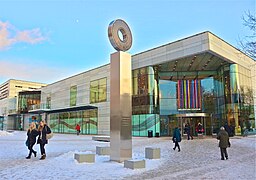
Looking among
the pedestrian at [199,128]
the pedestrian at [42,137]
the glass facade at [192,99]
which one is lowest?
the pedestrian at [199,128]

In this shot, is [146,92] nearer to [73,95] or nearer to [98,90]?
[98,90]

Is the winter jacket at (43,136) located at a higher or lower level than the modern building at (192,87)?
lower

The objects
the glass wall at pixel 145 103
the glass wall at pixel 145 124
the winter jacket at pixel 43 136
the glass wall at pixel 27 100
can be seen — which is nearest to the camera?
the winter jacket at pixel 43 136

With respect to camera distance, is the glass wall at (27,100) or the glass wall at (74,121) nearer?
the glass wall at (74,121)

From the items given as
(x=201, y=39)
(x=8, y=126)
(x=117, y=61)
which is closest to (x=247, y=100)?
(x=201, y=39)

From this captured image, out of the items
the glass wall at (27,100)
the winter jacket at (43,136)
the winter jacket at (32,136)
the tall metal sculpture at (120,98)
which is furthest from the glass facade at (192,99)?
the glass wall at (27,100)

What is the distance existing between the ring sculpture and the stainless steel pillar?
1.34 ft

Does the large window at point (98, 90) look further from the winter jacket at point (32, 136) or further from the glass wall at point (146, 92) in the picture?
the winter jacket at point (32, 136)

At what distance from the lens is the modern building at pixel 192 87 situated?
26.8 metres

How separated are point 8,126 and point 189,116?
54492mm

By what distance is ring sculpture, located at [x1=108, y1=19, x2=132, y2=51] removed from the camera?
11.8 metres

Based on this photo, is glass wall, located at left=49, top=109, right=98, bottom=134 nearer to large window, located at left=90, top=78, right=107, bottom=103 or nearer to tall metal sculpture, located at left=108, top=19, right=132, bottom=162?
large window, located at left=90, top=78, right=107, bottom=103

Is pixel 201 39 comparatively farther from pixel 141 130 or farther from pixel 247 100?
pixel 141 130

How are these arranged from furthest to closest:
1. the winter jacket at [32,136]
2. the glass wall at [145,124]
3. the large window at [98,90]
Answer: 1. the large window at [98,90]
2. the glass wall at [145,124]
3. the winter jacket at [32,136]
